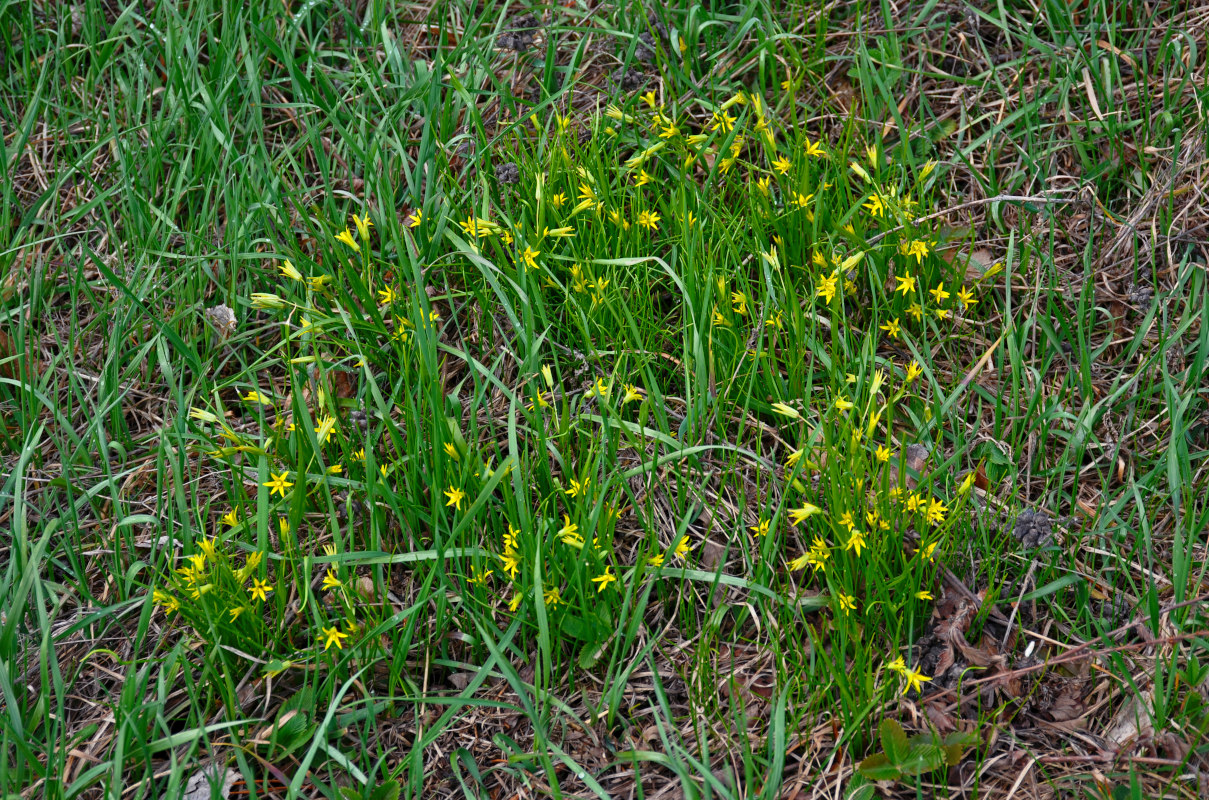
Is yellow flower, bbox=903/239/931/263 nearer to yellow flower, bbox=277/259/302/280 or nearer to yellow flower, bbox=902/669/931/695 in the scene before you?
yellow flower, bbox=902/669/931/695

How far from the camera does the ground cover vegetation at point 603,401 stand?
2092mm

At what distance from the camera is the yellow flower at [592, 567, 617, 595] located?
7.01 ft

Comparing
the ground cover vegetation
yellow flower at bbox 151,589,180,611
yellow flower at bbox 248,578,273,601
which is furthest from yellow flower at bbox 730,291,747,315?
yellow flower at bbox 151,589,180,611

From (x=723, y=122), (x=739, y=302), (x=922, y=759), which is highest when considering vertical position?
(x=723, y=122)

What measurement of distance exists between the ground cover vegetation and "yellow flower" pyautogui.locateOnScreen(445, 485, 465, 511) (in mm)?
35

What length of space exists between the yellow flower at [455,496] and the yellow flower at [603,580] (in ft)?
1.19

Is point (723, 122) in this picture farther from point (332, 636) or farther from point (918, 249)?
point (332, 636)

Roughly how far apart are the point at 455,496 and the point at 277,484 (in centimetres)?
42

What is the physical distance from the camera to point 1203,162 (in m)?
2.84

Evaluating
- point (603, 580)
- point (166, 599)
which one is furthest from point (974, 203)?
point (166, 599)

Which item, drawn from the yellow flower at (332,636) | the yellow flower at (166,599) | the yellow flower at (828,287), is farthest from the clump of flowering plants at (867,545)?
the yellow flower at (166,599)

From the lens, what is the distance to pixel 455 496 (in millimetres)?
2256

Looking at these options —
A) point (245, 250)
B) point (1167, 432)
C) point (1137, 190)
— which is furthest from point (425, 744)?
point (1137, 190)

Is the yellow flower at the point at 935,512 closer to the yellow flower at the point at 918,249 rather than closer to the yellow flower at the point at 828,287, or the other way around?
the yellow flower at the point at 828,287
